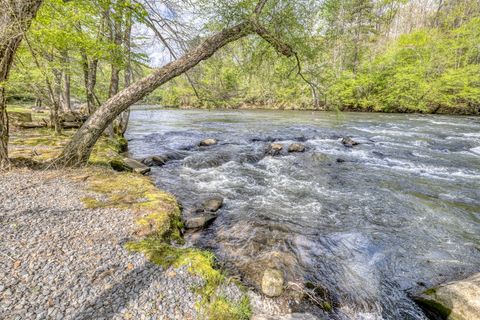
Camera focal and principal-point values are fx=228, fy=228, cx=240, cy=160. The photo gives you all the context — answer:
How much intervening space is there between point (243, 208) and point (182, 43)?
160 inches

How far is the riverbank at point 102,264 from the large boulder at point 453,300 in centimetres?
189

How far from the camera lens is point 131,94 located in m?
5.20

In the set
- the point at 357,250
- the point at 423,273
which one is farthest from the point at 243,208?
the point at 423,273

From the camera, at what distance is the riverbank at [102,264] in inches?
82.8

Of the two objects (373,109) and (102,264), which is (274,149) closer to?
(102,264)

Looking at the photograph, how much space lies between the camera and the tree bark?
5020 mm

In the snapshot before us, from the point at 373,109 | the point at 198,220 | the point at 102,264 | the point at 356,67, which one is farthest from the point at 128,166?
the point at 356,67

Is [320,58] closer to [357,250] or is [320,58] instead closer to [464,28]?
[357,250]

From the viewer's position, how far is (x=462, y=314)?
258cm

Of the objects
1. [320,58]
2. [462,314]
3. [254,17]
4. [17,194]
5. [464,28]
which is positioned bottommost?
[462,314]

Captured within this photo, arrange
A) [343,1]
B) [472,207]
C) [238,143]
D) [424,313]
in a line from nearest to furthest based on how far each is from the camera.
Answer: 1. [424,313]
2. [343,1]
3. [472,207]
4. [238,143]

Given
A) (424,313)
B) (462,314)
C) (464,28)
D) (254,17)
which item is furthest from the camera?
(464,28)

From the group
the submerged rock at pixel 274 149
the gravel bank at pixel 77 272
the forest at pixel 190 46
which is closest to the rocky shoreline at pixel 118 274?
the gravel bank at pixel 77 272

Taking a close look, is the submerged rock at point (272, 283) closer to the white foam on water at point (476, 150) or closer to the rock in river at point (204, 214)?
the rock in river at point (204, 214)
